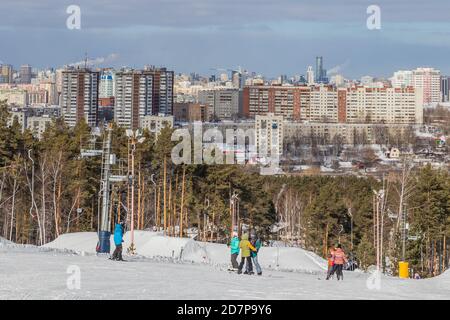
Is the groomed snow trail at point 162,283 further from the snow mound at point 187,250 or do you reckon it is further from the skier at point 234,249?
the snow mound at point 187,250

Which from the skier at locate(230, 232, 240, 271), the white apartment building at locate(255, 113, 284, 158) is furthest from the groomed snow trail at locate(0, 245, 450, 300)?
the white apartment building at locate(255, 113, 284, 158)

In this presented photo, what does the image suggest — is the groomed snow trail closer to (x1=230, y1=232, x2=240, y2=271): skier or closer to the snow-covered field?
the snow-covered field

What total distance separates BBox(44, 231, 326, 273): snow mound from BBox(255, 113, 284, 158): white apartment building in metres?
129

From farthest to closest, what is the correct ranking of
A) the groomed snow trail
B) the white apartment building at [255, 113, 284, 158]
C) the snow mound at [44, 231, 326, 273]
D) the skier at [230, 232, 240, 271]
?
the white apartment building at [255, 113, 284, 158]
the snow mound at [44, 231, 326, 273]
the skier at [230, 232, 240, 271]
the groomed snow trail

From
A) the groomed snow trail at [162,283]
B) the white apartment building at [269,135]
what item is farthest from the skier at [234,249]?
the white apartment building at [269,135]

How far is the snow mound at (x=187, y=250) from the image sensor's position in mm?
39312

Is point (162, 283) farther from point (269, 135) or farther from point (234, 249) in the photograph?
point (269, 135)

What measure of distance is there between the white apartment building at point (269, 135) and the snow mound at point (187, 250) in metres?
129

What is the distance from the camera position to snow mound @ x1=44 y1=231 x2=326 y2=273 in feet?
129

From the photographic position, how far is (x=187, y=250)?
4003cm

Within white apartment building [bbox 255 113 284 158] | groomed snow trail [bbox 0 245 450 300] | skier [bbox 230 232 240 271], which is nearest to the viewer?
groomed snow trail [bbox 0 245 450 300]

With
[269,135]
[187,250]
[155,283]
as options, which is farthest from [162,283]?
[269,135]
